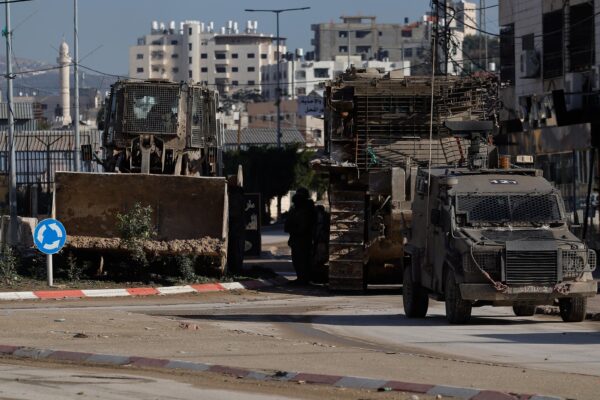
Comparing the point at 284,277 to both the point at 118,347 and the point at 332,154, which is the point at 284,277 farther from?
the point at 118,347

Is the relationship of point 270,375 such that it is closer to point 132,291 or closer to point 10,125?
point 132,291

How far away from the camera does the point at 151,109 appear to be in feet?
87.5

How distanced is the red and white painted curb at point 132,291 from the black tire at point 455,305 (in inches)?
322

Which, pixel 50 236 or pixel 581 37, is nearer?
pixel 50 236

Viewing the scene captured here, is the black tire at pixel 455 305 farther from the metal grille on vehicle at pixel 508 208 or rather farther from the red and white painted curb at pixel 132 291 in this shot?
the red and white painted curb at pixel 132 291

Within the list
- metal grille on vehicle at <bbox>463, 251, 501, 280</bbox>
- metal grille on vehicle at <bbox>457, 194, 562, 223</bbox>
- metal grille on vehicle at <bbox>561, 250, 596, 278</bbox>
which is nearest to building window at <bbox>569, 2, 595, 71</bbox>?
metal grille on vehicle at <bbox>457, 194, 562, 223</bbox>

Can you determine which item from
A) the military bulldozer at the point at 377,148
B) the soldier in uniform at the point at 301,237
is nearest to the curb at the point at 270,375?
the military bulldozer at the point at 377,148

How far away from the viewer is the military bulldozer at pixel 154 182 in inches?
1009

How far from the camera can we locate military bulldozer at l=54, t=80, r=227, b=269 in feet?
84.1

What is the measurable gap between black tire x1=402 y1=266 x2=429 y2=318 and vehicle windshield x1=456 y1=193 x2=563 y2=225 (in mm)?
1658

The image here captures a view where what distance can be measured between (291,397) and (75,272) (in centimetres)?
1522

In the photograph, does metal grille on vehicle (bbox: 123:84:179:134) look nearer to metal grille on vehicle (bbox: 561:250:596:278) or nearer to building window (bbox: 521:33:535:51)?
metal grille on vehicle (bbox: 561:250:596:278)

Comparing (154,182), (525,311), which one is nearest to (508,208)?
(525,311)

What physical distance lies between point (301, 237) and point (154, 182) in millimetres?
4192
